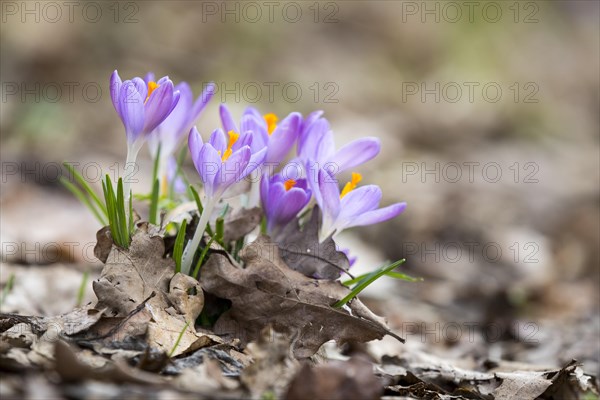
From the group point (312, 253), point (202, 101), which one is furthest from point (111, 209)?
point (312, 253)

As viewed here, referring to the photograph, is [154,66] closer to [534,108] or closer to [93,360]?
[534,108]

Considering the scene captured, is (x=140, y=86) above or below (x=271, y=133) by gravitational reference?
above

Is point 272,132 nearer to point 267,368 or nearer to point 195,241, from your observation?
point 195,241

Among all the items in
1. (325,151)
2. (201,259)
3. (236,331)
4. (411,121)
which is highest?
(411,121)

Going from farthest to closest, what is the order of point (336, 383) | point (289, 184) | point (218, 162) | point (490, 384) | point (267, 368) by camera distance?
point (490, 384) < point (289, 184) < point (218, 162) < point (267, 368) < point (336, 383)

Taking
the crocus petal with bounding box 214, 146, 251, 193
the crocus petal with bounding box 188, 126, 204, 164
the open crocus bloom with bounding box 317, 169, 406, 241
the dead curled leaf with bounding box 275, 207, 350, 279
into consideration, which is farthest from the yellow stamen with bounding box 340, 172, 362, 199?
the crocus petal with bounding box 188, 126, 204, 164

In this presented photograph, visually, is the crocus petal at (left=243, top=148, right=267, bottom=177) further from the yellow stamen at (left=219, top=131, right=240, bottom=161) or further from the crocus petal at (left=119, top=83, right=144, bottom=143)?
the crocus petal at (left=119, top=83, right=144, bottom=143)

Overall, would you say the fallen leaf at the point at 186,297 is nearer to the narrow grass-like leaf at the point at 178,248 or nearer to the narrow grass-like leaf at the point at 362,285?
the narrow grass-like leaf at the point at 178,248
